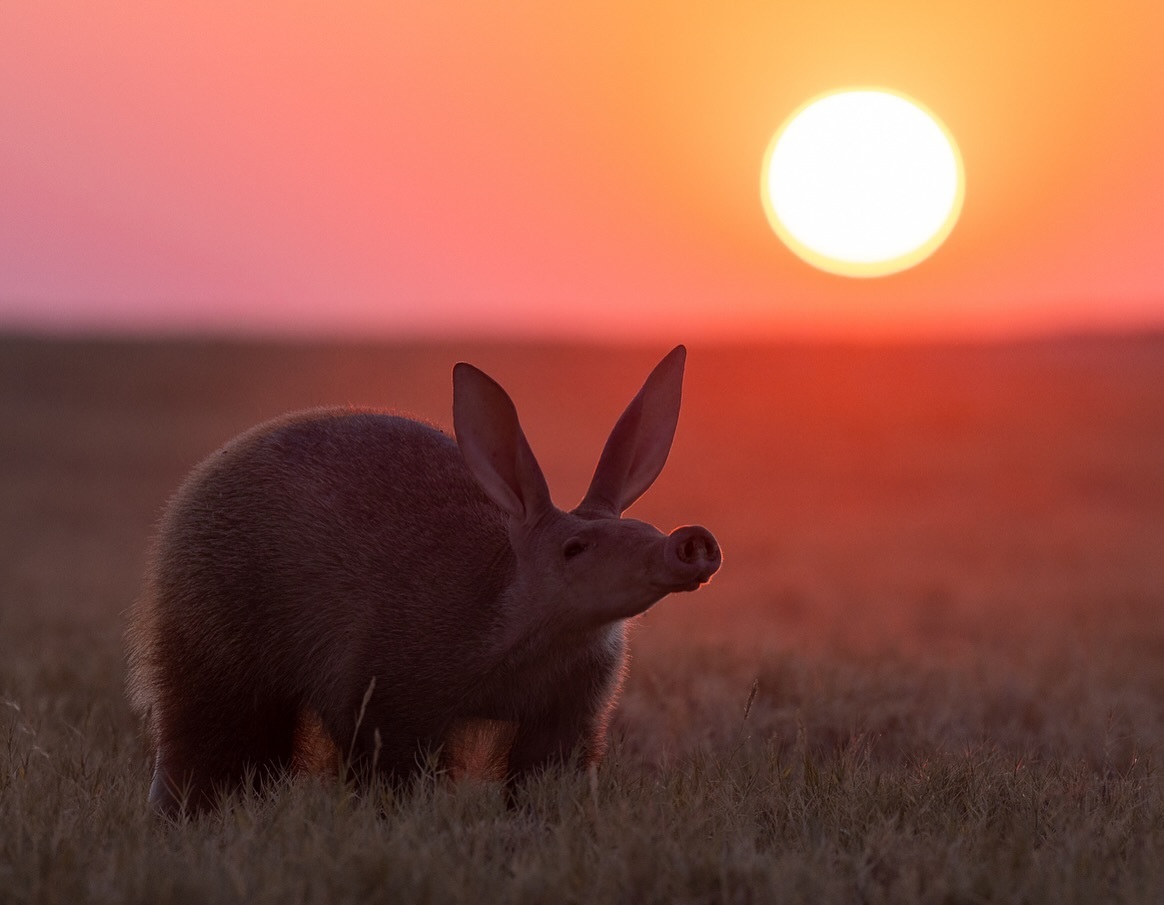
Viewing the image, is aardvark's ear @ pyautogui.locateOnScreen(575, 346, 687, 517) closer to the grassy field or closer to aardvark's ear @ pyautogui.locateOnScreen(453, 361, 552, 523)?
aardvark's ear @ pyautogui.locateOnScreen(453, 361, 552, 523)

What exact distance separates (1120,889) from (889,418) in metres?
27.4

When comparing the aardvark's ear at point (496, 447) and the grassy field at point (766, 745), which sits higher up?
the aardvark's ear at point (496, 447)

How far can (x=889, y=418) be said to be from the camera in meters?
29.5

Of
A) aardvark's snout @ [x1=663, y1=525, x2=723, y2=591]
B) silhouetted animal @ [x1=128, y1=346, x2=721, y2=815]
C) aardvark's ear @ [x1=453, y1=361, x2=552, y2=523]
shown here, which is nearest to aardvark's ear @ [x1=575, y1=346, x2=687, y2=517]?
silhouetted animal @ [x1=128, y1=346, x2=721, y2=815]

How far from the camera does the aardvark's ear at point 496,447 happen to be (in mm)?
3711

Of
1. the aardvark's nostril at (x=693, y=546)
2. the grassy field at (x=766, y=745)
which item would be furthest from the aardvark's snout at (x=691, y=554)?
the grassy field at (x=766, y=745)

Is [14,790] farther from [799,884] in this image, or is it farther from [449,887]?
[799,884]

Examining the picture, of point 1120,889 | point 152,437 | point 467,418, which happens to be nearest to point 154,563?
point 467,418

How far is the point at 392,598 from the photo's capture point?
377cm

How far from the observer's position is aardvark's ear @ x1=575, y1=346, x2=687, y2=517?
390 centimetres

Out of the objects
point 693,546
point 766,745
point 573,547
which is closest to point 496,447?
point 573,547

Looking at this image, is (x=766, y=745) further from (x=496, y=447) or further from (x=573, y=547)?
(x=496, y=447)

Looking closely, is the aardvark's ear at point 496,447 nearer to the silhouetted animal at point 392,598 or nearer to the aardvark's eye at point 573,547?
the silhouetted animal at point 392,598

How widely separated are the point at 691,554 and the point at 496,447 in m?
0.77
